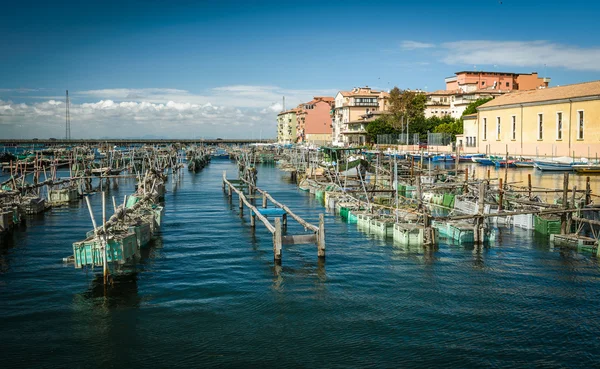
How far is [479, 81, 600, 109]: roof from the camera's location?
64.4 meters

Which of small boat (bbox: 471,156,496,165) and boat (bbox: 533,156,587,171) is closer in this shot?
boat (bbox: 533,156,587,171)

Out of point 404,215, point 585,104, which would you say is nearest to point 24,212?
point 404,215

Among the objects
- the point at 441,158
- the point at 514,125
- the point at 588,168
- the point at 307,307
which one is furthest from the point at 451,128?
the point at 307,307

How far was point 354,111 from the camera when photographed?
387 ft

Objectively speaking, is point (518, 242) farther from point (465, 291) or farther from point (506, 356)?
point (506, 356)

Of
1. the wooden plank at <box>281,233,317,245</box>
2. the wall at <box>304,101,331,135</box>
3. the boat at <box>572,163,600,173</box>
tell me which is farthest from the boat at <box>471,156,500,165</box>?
the wall at <box>304,101,331,135</box>

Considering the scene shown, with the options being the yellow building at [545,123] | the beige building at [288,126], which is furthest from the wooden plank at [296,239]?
the beige building at [288,126]

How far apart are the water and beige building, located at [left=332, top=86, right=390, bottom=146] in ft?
287

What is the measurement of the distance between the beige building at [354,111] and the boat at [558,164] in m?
50.3

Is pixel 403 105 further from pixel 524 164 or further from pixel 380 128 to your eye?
pixel 524 164

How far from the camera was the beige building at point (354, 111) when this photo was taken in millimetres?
113562

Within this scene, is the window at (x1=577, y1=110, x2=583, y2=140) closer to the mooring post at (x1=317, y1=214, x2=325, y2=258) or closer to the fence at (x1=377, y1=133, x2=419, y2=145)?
the fence at (x1=377, y1=133, x2=419, y2=145)

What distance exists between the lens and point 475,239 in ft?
85.3

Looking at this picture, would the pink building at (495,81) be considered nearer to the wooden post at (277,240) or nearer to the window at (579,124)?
the window at (579,124)
